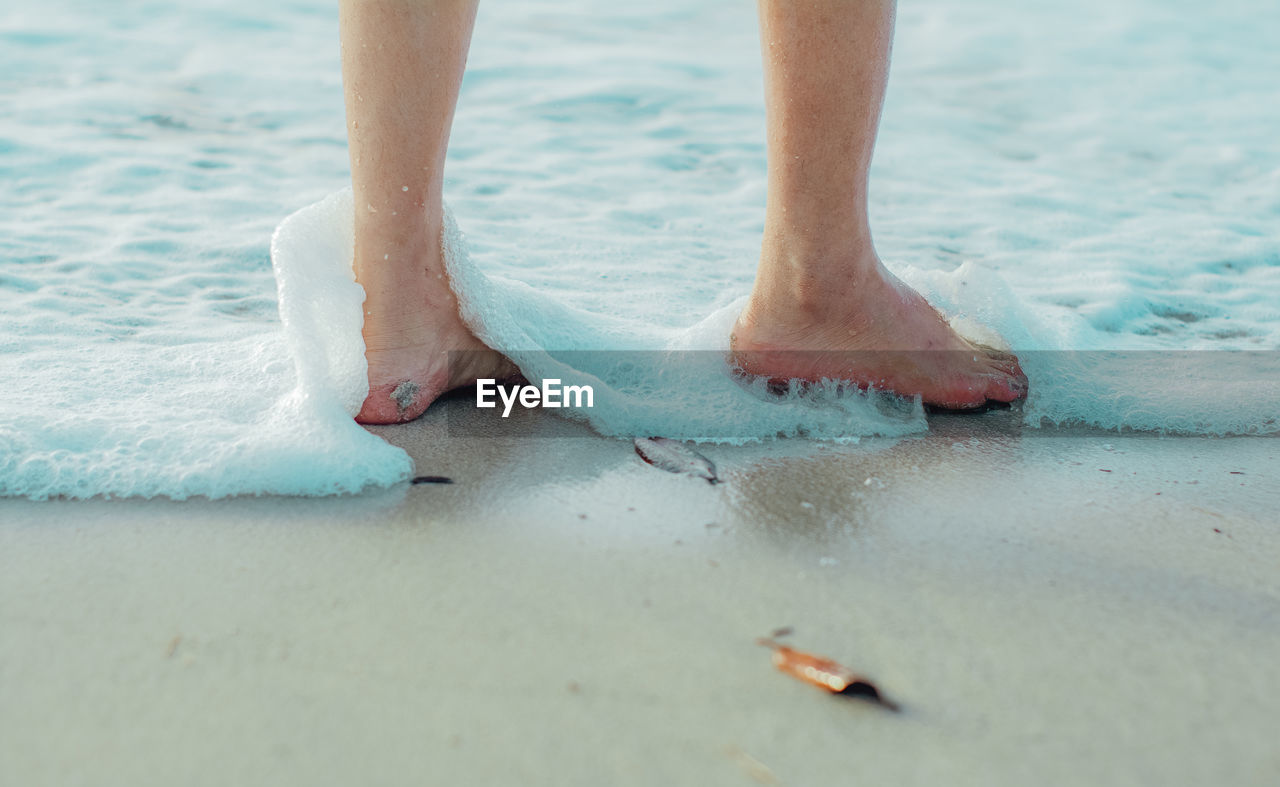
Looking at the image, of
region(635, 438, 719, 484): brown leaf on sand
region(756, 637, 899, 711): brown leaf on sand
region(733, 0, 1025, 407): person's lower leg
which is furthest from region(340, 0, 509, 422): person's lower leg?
region(756, 637, 899, 711): brown leaf on sand

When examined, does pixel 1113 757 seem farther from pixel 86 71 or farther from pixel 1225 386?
pixel 86 71

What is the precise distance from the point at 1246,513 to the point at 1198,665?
454mm

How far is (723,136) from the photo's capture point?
173 inches

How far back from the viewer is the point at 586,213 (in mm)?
3279

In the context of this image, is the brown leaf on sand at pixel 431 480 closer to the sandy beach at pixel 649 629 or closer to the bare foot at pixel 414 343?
the sandy beach at pixel 649 629

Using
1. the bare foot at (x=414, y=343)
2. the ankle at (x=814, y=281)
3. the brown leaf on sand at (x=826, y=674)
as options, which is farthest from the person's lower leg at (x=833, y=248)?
the brown leaf on sand at (x=826, y=674)

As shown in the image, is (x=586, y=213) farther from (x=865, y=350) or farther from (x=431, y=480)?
(x=431, y=480)

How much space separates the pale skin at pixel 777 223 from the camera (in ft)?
5.06

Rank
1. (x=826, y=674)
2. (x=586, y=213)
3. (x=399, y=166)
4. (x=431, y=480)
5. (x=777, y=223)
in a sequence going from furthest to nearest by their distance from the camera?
1. (x=586, y=213)
2. (x=777, y=223)
3. (x=399, y=166)
4. (x=431, y=480)
5. (x=826, y=674)

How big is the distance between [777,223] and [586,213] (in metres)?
1.71

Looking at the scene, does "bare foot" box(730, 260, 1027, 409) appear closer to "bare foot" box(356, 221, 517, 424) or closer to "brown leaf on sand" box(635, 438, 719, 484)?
"brown leaf on sand" box(635, 438, 719, 484)

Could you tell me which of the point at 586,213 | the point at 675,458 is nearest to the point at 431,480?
the point at 675,458

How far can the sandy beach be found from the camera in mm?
747

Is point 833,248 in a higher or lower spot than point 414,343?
higher
